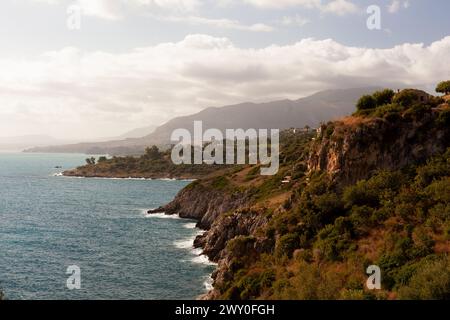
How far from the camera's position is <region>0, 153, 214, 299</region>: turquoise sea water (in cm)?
5712

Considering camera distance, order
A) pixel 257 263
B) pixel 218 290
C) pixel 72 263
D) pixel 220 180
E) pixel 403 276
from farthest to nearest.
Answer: pixel 220 180, pixel 72 263, pixel 257 263, pixel 218 290, pixel 403 276

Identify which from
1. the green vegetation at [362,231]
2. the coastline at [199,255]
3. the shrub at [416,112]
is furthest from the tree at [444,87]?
the coastline at [199,255]

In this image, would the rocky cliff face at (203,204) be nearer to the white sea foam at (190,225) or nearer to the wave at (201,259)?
the white sea foam at (190,225)

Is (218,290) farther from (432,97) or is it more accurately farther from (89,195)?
(89,195)

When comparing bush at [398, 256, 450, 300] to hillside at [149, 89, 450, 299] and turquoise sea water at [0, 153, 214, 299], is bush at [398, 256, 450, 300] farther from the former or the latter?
turquoise sea water at [0, 153, 214, 299]

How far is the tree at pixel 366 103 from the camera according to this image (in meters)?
73.2

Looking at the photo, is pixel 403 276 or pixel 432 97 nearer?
pixel 403 276

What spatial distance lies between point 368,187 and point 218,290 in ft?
79.9

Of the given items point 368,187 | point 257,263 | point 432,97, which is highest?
point 432,97

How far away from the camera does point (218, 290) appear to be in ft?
171

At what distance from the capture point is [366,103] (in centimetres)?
7369

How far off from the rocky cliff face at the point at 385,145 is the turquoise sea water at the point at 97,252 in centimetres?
2641

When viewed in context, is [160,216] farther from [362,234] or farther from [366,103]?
[362,234]
